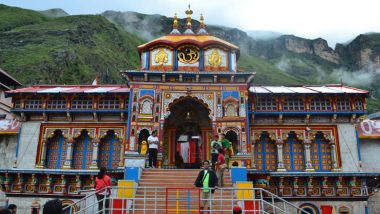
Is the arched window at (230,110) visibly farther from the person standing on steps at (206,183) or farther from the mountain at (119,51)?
the person standing on steps at (206,183)

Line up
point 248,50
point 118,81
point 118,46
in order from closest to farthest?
point 118,81 < point 118,46 < point 248,50

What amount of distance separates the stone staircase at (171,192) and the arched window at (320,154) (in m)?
8.00

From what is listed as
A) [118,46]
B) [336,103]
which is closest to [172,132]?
[336,103]

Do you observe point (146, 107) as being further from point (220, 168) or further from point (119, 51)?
point (119, 51)

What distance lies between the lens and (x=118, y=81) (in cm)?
7238

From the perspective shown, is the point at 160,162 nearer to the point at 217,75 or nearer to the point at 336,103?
the point at 217,75

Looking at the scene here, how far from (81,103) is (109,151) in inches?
135

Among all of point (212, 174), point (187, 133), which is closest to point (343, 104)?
point (187, 133)

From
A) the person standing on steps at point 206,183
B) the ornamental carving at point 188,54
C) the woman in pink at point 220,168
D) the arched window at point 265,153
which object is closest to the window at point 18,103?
the ornamental carving at point 188,54

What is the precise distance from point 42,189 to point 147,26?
118586 millimetres

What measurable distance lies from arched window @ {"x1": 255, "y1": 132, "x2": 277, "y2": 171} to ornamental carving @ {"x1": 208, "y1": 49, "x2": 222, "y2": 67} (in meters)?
5.23

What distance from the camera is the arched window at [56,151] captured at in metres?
21.7

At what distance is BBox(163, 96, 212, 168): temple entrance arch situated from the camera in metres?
21.8

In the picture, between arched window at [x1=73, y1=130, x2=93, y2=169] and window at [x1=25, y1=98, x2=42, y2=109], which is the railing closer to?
arched window at [x1=73, y1=130, x2=93, y2=169]
